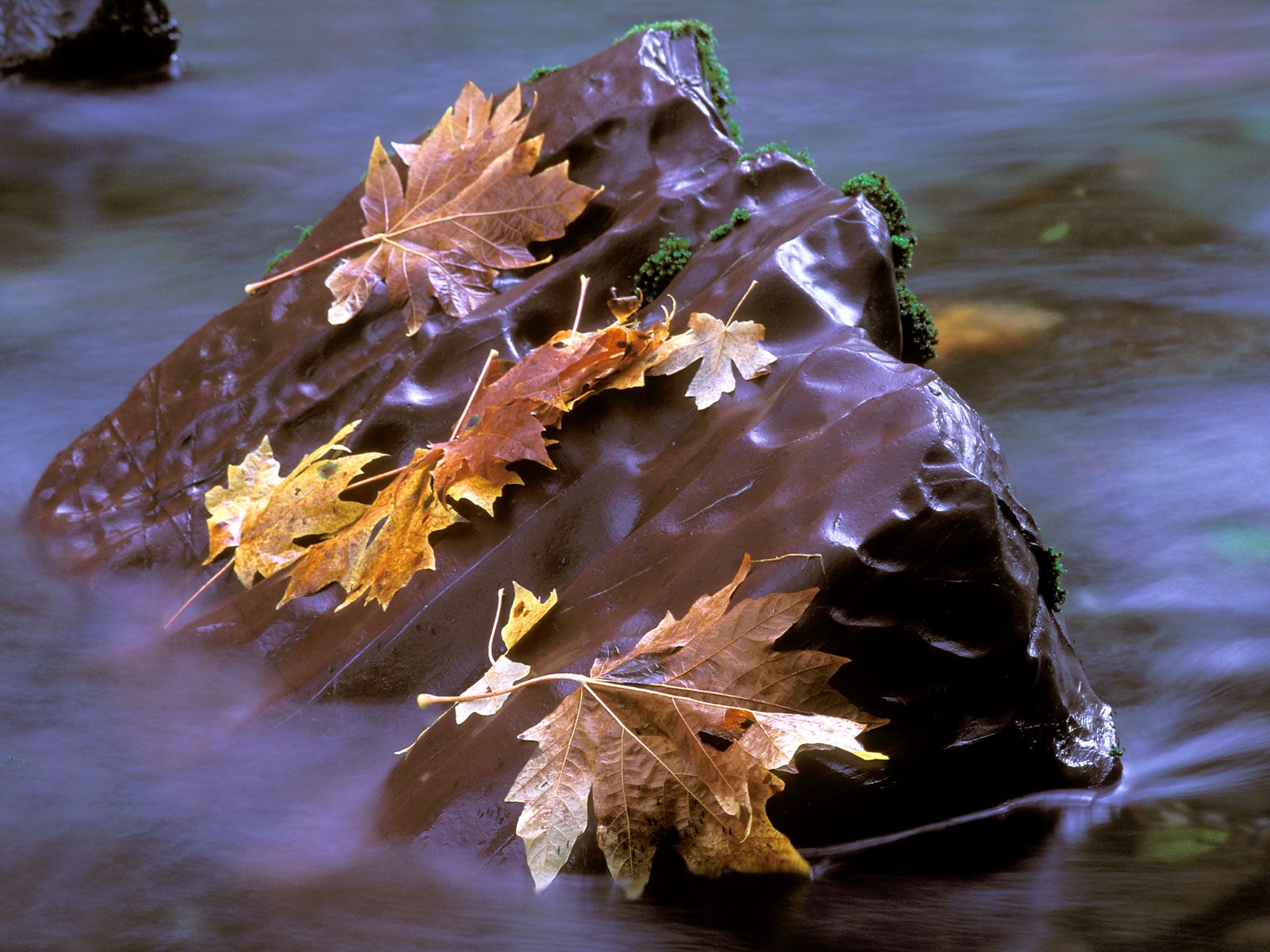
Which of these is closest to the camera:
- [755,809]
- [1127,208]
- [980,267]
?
[755,809]

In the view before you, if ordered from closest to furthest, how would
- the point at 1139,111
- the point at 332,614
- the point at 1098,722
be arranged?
the point at 1098,722
the point at 332,614
the point at 1139,111

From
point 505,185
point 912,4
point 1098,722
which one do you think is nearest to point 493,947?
point 1098,722

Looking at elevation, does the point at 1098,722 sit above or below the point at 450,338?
below

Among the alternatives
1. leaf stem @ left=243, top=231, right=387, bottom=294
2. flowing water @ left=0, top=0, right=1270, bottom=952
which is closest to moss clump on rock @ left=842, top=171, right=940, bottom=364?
flowing water @ left=0, top=0, right=1270, bottom=952

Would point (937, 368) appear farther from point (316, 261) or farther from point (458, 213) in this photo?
point (316, 261)

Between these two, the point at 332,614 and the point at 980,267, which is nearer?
the point at 332,614

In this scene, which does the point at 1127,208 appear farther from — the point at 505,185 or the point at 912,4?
the point at 505,185

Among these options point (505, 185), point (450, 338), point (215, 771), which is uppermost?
point (505, 185)

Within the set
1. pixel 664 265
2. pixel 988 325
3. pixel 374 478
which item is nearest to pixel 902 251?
pixel 664 265
